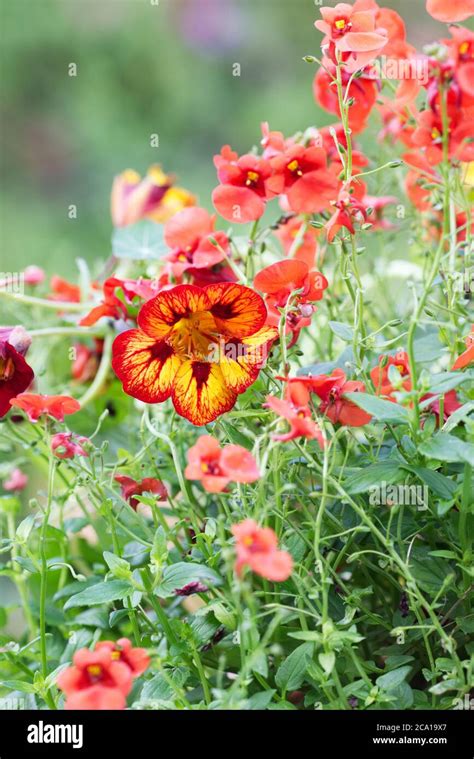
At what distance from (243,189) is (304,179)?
0.11 ft

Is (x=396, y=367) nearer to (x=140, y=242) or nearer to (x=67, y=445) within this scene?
(x=67, y=445)

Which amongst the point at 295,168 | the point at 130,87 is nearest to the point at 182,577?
the point at 295,168

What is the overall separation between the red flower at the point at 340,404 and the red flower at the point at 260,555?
0.11 meters

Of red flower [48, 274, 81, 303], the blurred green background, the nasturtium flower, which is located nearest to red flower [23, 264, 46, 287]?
red flower [48, 274, 81, 303]

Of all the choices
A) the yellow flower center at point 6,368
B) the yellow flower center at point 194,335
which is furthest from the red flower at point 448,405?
the yellow flower center at point 6,368

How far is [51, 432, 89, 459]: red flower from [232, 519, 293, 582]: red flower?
15cm

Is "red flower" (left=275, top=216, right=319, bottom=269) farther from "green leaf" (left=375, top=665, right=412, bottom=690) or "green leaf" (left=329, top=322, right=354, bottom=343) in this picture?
"green leaf" (left=375, top=665, right=412, bottom=690)

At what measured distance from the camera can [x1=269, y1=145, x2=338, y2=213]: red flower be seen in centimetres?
48

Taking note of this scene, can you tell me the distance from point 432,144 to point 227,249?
0.44 feet

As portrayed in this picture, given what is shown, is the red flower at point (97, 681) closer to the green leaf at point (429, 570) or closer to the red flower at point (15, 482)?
the green leaf at point (429, 570)

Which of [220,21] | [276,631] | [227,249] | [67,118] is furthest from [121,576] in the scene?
[220,21]

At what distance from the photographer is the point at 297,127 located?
1.85 m

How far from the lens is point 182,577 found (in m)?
0.41

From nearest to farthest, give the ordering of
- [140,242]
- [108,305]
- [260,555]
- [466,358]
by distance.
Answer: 1. [260,555]
2. [466,358]
3. [108,305]
4. [140,242]
